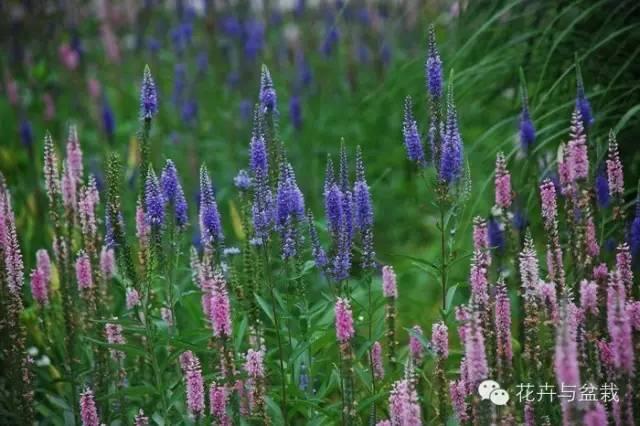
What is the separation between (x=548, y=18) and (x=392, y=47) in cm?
374

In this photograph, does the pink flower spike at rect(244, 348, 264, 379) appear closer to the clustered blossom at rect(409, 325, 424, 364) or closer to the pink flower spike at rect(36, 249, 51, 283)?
the clustered blossom at rect(409, 325, 424, 364)

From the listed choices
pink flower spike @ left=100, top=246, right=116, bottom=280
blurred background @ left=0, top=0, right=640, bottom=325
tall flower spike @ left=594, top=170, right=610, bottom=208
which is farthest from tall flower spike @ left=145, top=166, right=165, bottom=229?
blurred background @ left=0, top=0, right=640, bottom=325

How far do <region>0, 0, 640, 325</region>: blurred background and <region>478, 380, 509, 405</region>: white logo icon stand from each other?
51.6 inches

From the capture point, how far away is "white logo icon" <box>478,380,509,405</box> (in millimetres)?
2453

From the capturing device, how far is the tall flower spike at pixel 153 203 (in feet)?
9.43

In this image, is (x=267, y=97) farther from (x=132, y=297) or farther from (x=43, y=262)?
(x=43, y=262)

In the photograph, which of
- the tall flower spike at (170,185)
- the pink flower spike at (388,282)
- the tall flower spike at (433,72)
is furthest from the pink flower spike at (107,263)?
the tall flower spike at (433,72)

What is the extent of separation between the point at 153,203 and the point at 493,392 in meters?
1.00

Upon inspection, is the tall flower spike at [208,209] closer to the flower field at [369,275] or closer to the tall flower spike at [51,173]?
the flower field at [369,275]

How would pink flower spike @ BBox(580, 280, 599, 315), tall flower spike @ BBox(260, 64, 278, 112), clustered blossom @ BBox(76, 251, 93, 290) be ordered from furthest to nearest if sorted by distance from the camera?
clustered blossom @ BBox(76, 251, 93, 290) → tall flower spike @ BBox(260, 64, 278, 112) → pink flower spike @ BBox(580, 280, 599, 315)

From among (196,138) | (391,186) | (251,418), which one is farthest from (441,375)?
(196,138)

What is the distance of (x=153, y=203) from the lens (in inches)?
113

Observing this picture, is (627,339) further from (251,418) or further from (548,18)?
(548,18)

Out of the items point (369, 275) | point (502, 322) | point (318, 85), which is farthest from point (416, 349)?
point (318, 85)
